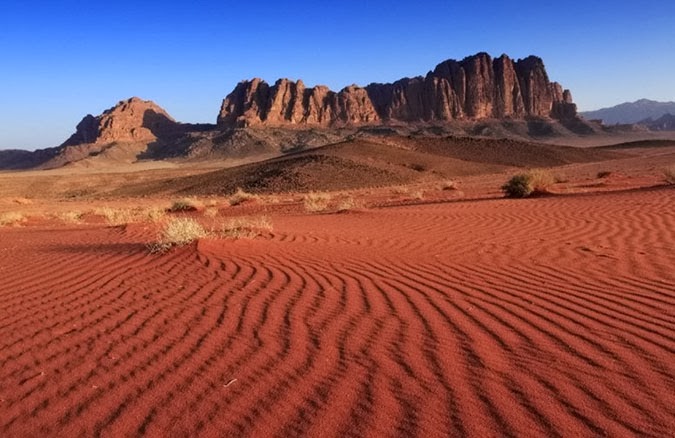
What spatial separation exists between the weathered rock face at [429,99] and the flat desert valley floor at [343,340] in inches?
4319

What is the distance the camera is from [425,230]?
36.0ft

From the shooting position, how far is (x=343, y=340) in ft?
14.5

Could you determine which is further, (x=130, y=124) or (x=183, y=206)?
(x=130, y=124)

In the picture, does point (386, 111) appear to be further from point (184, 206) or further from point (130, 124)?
point (184, 206)

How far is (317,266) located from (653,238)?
526 centimetres

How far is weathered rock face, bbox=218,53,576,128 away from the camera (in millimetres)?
118250

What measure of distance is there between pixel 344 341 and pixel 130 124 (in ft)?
445

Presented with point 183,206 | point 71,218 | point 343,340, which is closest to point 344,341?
point 343,340

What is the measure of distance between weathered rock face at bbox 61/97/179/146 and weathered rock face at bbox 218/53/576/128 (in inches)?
734

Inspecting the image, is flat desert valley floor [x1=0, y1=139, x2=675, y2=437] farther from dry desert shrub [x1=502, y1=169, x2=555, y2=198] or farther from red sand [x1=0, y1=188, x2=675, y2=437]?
dry desert shrub [x1=502, y1=169, x2=555, y2=198]

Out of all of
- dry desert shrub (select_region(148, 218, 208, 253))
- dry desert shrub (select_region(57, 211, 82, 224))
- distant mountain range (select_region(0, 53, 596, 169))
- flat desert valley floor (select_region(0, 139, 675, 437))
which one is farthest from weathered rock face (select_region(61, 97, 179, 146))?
flat desert valley floor (select_region(0, 139, 675, 437))

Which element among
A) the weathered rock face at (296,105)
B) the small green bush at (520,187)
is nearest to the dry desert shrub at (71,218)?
the small green bush at (520,187)

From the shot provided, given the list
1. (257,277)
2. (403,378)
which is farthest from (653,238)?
(403,378)

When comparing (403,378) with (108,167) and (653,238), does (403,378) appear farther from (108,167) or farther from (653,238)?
(108,167)
